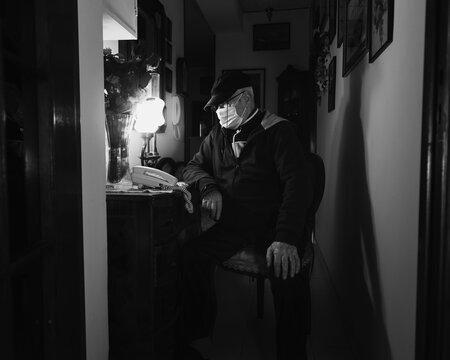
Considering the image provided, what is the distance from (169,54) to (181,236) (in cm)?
177

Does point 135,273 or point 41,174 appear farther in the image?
point 135,273

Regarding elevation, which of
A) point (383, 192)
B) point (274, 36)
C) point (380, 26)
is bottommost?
point (383, 192)

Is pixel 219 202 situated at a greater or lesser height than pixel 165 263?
greater

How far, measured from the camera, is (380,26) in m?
1.39

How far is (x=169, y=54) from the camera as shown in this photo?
10.0 feet

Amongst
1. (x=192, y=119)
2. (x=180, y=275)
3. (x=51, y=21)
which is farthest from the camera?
(x=192, y=119)

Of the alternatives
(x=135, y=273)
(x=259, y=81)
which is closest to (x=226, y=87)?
(x=135, y=273)

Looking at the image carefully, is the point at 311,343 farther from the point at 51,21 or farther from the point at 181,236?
the point at 51,21

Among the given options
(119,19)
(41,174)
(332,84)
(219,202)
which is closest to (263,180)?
(219,202)

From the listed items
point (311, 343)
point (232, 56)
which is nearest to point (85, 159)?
point (311, 343)

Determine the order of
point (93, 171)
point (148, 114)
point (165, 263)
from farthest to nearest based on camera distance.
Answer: point (148, 114) → point (165, 263) → point (93, 171)

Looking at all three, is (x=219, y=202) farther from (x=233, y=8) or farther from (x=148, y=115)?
(x=233, y=8)

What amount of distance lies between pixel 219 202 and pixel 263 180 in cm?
24

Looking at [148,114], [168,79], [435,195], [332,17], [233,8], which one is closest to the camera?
[435,195]
